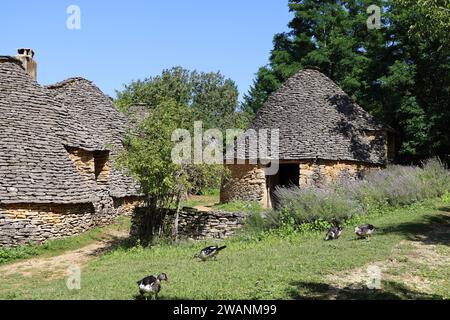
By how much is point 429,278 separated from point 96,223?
1353 cm

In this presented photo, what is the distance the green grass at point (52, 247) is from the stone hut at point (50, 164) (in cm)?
28

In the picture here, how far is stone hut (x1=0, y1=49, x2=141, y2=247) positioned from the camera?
15.4 metres

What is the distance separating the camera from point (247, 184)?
20.8 metres

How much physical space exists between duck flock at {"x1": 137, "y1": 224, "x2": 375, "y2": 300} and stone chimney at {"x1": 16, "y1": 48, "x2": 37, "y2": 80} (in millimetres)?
13452

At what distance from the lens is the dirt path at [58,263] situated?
1237 centimetres

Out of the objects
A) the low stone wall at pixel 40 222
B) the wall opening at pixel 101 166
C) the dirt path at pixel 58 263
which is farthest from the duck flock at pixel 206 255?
the wall opening at pixel 101 166

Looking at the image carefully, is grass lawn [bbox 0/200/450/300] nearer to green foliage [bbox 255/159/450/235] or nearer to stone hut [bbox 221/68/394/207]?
green foliage [bbox 255/159/450/235]

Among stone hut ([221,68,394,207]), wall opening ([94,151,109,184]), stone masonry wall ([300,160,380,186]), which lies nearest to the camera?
stone masonry wall ([300,160,380,186])

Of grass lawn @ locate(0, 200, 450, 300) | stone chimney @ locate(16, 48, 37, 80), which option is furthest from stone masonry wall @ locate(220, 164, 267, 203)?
stone chimney @ locate(16, 48, 37, 80)

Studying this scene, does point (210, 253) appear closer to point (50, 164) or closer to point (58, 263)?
point (58, 263)

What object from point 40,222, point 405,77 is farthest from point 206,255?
point 405,77
